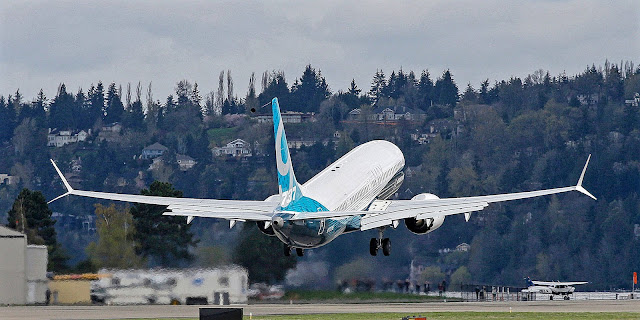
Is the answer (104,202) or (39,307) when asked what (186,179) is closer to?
(104,202)

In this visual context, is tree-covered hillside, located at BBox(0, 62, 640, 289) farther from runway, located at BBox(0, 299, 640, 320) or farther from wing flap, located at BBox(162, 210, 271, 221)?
wing flap, located at BBox(162, 210, 271, 221)

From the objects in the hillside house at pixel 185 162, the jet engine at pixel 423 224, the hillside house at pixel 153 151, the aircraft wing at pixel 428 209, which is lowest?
the jet engine at pixel 423 224

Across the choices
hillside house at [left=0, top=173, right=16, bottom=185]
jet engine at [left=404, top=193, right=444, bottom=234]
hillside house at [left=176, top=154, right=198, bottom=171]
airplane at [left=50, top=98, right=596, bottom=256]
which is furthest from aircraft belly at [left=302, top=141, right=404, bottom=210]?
hillside house at [left=0, top=173, right=16, bottom=185]

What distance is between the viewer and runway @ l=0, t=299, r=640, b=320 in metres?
81.2

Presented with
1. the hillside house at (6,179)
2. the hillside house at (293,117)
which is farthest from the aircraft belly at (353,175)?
the hillside house at (6,179)

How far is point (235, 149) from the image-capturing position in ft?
582

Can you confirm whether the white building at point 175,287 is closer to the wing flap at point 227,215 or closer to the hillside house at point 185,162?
the wing flap at point 227,215

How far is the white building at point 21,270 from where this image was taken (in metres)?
91.8

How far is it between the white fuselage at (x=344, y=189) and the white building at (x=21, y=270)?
741 inches

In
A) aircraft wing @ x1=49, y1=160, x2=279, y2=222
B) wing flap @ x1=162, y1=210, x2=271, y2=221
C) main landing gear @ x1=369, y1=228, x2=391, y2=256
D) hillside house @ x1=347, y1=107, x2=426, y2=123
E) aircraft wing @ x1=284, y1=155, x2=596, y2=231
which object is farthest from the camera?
hillside house @ x1=347, y1=107, x2=426, y2=123

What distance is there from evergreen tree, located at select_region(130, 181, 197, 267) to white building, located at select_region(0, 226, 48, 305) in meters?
6.43

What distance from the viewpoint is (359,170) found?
86.8 meters

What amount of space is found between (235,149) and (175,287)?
286ft

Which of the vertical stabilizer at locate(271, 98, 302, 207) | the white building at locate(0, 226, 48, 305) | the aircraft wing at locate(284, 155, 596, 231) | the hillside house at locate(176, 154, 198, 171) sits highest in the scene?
the hillside house at locate(176, 154, 198, 171)
